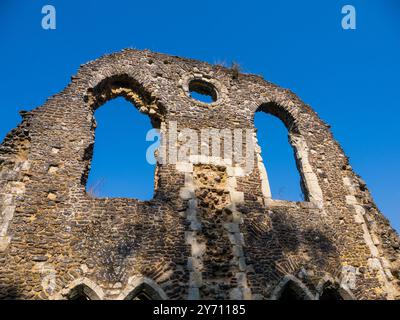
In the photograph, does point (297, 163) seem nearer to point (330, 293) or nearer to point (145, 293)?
point (330, 293)

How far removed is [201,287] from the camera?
6.38 metres

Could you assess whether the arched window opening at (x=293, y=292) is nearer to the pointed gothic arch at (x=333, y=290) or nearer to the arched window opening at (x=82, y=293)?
the pointed gothic arch at (x=333, y=290)

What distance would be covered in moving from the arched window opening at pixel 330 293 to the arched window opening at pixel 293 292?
1.88 feet

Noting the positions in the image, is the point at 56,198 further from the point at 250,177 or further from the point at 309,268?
the point at 309,268

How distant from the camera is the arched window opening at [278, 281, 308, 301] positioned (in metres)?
6.92

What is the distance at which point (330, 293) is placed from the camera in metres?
7.39

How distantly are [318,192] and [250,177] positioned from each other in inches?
73.9

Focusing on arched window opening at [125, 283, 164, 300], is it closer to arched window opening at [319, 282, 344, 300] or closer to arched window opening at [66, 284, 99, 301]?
arched window opening at [66, 284, 99, 301]

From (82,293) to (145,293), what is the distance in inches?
43.6

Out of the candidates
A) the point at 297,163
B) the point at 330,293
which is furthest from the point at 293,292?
the point at 297,163

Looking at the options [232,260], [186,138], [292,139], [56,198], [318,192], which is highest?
[292,139]

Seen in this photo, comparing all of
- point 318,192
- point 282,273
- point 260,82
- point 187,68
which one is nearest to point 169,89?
point 187,68

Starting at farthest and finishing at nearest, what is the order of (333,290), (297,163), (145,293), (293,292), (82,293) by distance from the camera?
1. (297,163)
2. (333,290)
3. (293,292)
4. (145,293)
5. (82,293)

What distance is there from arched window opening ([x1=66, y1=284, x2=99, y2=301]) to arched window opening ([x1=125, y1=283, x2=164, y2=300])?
594 mm
